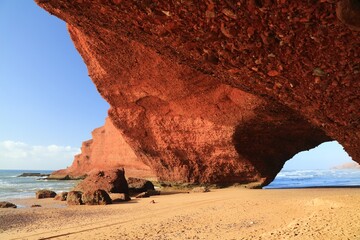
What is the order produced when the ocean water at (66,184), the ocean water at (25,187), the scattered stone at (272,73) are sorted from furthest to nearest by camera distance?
1. the ocean water at (66,184)
2. the ocean water at (25,187)
3. the scattered stone at (272,73)

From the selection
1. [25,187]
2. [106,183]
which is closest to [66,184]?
[25,187]

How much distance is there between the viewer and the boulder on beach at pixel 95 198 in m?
10.2

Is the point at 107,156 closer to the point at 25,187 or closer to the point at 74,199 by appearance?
the point at 25,187

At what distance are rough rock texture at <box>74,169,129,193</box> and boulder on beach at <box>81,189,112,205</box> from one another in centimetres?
257

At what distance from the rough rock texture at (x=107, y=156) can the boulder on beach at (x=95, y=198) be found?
2035 centimetres

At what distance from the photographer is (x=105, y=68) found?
13.4 m

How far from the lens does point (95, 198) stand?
33.6 feet

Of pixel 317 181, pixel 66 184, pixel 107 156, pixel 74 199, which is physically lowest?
pixel 317 181

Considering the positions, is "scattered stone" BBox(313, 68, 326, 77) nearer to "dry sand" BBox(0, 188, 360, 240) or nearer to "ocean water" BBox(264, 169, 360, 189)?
"dry sand" BBox(0, 188, 360, 240)

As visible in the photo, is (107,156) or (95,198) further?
(107,156)

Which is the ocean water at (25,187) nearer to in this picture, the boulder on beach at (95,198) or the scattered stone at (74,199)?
the scattered stone at (74,199)

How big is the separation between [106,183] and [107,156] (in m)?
28.6

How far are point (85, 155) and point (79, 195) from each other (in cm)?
4105

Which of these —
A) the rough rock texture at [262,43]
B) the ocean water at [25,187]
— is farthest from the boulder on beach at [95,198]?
the rough rock texture at [262,43]
